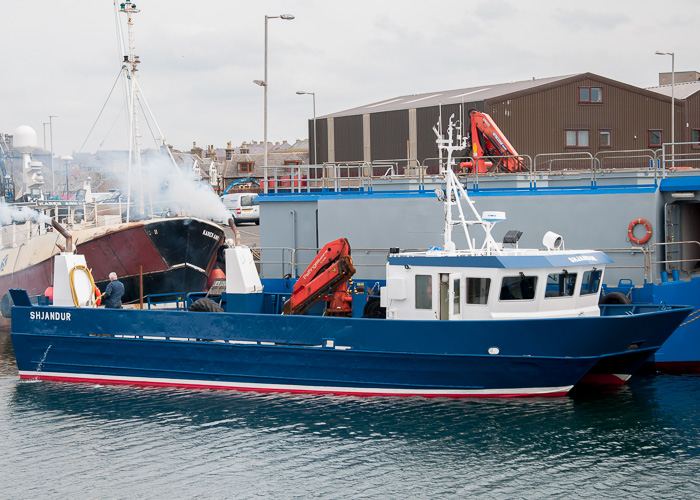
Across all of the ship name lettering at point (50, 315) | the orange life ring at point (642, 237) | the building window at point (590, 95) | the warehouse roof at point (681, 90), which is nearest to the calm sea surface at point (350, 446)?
the ship name lettering at point (50, 315)

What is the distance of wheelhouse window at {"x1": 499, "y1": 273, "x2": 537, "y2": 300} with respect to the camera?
14344 mm

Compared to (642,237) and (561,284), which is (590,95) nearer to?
(642,237)

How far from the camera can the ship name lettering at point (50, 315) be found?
17.4 meters

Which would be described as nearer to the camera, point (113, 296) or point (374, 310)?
point (374, 310)

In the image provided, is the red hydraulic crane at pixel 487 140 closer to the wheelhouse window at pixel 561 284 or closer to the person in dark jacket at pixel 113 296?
the wheelhouse window at pixel 561 284

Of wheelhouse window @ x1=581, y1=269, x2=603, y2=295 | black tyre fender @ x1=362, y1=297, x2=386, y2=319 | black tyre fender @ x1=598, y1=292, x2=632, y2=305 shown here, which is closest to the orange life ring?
black tyre fender @ x1=598, y1=292, x2=632, y2=305

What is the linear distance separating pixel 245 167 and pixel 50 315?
1815 inches

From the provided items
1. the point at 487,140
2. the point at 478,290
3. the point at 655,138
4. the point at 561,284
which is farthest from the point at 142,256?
the point at 655,138

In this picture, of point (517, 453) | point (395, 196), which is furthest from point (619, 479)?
point (395, 196)

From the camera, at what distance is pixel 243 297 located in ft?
57.4

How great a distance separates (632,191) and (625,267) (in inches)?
84.9

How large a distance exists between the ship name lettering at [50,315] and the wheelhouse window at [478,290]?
8638mm

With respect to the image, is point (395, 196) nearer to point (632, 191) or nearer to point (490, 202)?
point (490, 202)

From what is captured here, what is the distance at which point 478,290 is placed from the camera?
14.5 metres
